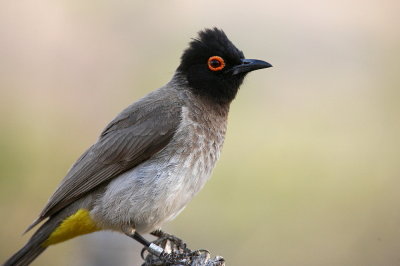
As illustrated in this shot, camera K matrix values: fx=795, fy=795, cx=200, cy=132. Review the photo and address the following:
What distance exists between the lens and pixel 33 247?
4.98 meters

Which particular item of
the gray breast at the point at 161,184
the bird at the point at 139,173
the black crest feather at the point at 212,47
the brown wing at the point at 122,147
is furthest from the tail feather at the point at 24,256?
the black crest feather at the point at 212,47

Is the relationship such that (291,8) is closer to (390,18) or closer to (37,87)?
(390,18)

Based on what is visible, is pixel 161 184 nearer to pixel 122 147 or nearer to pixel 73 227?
pixel 122 147

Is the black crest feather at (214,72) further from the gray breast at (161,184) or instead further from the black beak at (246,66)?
the gray breast at (161,184)

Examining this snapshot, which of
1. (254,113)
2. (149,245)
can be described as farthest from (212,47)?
(254,113)

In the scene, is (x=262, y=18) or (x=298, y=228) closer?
(x=298, y=228)

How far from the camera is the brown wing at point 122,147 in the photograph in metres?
5.00

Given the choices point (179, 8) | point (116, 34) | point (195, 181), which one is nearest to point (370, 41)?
point (179, 8)

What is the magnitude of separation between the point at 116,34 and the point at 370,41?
9.97 ft

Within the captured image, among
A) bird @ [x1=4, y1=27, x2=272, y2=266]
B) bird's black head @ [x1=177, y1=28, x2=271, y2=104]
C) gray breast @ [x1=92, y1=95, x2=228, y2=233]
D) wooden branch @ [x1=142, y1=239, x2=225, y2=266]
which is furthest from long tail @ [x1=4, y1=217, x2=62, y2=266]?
bird's black head @ [x1=177, y1=28, x2=271, y2=104]

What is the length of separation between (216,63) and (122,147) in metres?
0.90

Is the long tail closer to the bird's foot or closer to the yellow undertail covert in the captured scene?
the yellow undertail covert

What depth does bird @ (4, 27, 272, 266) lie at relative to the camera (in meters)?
4.96

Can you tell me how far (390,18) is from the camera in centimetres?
949
